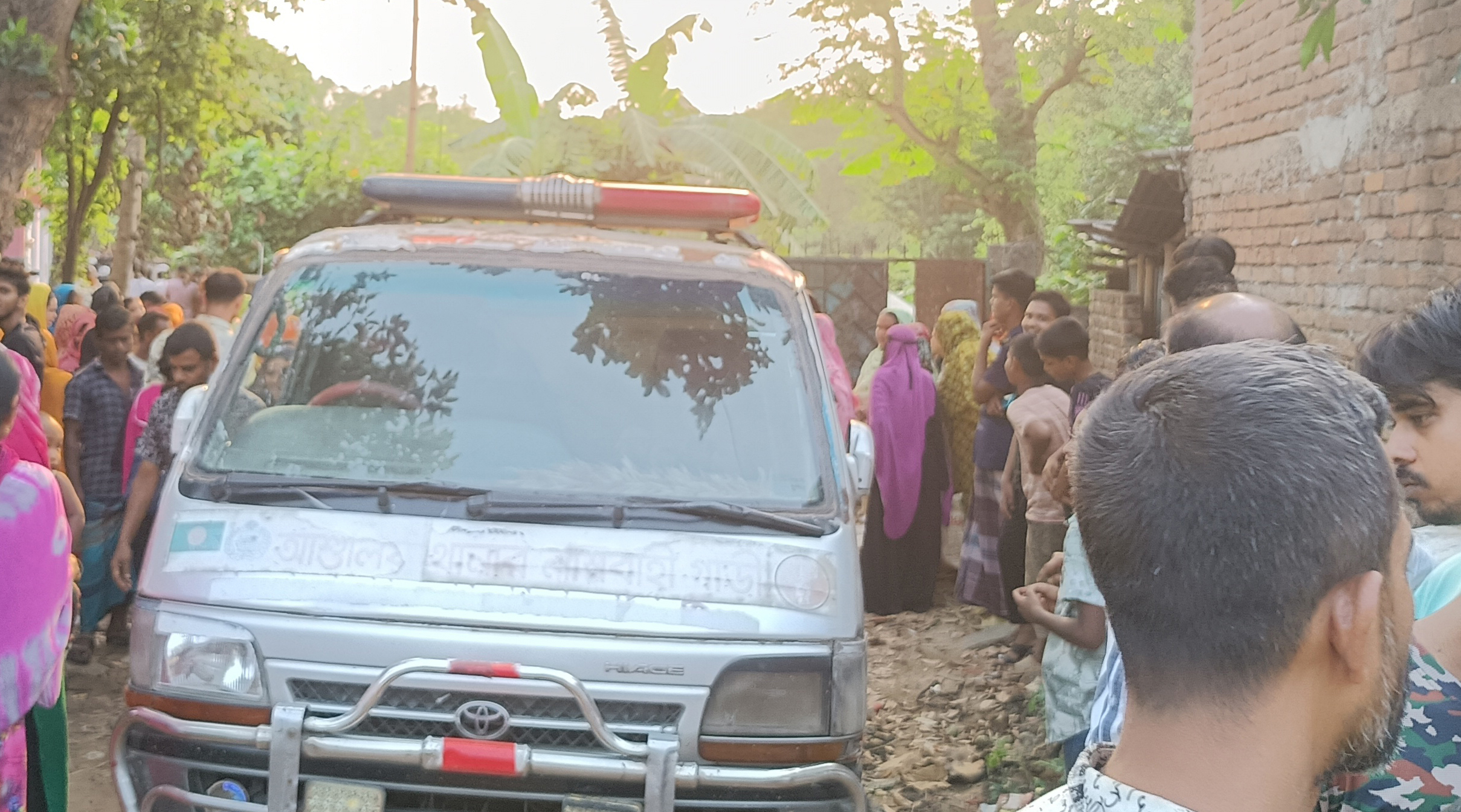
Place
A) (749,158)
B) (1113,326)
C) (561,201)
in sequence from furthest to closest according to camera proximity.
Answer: (749,158)
(1113,326)
(561,201)

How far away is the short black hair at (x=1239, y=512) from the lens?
1175mm

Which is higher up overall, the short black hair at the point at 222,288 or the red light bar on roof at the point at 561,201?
the red light bar on roof at the point at 561,201

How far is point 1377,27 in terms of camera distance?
578 centimetres

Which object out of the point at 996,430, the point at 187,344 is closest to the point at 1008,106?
the point at 996,430

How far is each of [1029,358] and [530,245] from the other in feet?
9.69

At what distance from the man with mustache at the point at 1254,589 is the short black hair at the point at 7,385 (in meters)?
2.64

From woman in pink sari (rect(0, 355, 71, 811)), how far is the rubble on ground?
116 inches

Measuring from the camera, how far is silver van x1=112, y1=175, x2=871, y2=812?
119 inches

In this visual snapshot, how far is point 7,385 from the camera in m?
3.01

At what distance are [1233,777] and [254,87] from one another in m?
14.7

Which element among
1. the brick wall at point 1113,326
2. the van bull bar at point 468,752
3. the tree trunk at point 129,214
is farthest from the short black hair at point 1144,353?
the tree trunk at point 129,214

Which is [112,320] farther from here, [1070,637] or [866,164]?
[866,164]

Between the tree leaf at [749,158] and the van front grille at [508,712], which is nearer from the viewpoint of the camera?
the van front grille at [508,712]

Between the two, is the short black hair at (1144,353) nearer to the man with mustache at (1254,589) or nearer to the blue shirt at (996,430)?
the man with mustache at (1254,589)
